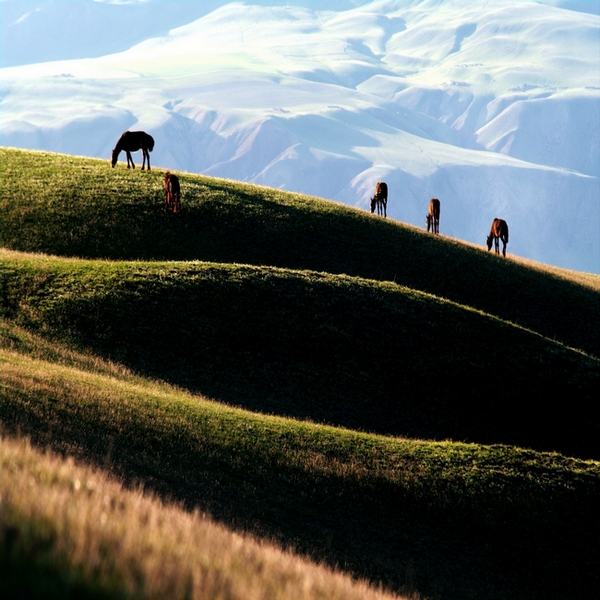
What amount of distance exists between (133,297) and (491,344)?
1906cm

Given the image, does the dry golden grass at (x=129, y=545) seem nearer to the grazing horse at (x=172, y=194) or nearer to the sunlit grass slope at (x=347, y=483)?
A: the sunlit grass slope at (x=347, y=483)

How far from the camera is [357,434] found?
2864 centimetres

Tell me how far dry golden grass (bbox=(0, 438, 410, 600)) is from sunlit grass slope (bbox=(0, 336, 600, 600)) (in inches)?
386

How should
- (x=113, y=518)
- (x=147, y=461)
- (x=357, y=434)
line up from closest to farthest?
(x=113, y=518) → (x=147, y=461) → (x=357, y=434)

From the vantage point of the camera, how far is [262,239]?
5219 centimetres

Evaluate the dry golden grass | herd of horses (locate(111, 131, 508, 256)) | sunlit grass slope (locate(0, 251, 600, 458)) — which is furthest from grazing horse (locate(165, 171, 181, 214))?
the dry golden grass

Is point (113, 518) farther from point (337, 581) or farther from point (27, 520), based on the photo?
point (337, 581)

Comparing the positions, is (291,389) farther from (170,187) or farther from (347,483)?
(170,187)

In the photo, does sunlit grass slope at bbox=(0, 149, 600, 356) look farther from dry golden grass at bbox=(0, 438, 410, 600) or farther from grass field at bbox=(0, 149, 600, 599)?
dry golden grass at bbox=(0, 438, 410, 600)

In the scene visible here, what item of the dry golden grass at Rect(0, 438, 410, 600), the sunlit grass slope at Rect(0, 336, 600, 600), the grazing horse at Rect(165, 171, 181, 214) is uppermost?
the grazing horse at Rect(165, 171, 181, 214)

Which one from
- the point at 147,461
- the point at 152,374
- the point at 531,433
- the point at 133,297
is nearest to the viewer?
the point at 147,461

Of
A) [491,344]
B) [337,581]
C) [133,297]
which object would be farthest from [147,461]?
[491,344]

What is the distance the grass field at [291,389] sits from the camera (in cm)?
1859

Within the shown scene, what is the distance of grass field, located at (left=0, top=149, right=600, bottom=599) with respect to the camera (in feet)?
61.0
